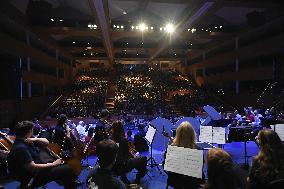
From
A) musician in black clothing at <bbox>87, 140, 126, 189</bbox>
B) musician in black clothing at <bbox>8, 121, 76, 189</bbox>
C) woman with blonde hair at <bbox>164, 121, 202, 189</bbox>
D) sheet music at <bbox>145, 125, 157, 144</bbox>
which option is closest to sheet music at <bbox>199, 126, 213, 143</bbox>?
sheet music at <bbox>145, 125, 157, 144</bbox>

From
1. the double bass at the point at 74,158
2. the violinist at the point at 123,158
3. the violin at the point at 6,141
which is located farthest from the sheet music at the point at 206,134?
the violin at the point at 6,141

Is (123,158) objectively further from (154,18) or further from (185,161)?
(154,18)

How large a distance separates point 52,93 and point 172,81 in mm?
12472

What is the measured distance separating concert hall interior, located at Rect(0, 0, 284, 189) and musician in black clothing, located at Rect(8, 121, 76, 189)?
2 cm

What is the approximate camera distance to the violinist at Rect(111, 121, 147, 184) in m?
5.48

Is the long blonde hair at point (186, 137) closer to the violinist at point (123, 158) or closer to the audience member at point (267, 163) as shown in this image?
the audience member at point (267, 163)

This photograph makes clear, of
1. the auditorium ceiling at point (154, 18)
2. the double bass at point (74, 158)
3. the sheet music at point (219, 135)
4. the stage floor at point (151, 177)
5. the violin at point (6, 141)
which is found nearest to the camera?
the double bass at point (74, 158)

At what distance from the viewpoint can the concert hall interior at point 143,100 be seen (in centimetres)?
406

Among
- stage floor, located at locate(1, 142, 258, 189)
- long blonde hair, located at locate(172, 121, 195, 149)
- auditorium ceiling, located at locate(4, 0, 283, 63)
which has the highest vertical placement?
auditorium ceiling, located at locate(4, 0, 283, 63)

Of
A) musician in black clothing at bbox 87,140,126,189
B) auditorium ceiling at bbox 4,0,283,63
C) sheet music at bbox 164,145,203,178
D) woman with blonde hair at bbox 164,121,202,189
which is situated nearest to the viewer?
musician in black clothing at bbox 87,140,126,189

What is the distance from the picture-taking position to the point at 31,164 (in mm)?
4035

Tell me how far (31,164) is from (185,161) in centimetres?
222

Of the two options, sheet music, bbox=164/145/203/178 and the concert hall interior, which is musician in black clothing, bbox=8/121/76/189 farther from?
sheet music, bbox=164/145/203/178

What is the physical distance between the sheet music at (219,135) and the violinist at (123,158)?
218cm
